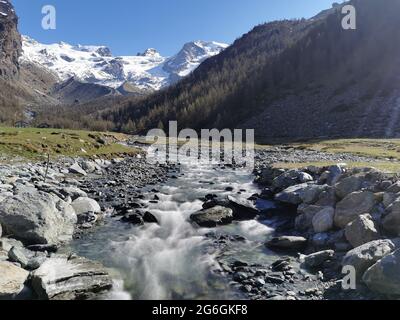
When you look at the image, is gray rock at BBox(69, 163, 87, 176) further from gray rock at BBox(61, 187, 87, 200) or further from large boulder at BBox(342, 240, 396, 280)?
large boulder at BBox(342, 240, 396, 280)

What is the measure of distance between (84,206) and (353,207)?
1595 centimetres

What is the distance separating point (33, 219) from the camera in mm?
18391

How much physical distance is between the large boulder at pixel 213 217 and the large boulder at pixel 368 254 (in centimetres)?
1026

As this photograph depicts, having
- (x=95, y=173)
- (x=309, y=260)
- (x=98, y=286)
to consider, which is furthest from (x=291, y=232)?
(x=95, y=173)

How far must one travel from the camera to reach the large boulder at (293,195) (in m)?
25.4

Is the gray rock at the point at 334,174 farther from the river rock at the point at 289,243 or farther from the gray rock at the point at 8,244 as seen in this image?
the gray rock at the point at 8,244

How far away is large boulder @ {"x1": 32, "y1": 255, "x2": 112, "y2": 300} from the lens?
13.1 m

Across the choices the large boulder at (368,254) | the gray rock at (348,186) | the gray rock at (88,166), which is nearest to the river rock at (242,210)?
the gray rock at (348,186)

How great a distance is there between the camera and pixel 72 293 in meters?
13.4

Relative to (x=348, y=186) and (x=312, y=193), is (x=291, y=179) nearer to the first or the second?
(x=312, y=193)

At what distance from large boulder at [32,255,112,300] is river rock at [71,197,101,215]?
822cm

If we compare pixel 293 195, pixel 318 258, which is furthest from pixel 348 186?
pixel 318 258

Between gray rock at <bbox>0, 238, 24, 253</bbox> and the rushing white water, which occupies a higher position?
gray rock at <bbox>0, 238, 24, 253</bbox>

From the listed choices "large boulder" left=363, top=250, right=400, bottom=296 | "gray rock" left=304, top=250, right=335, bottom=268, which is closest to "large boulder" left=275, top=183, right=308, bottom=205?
"gray rock" left=304, top=250, right=335, bottom=268
